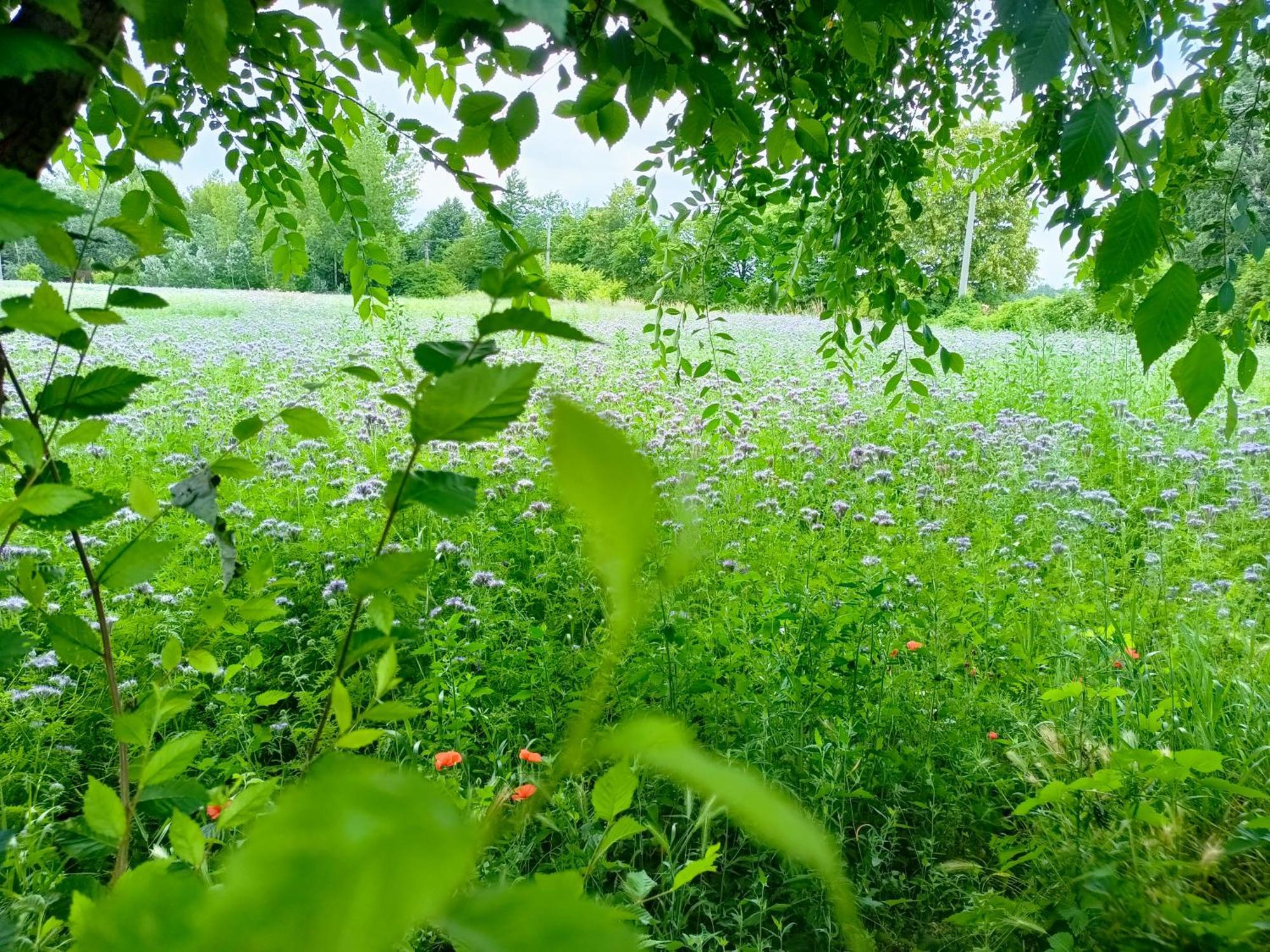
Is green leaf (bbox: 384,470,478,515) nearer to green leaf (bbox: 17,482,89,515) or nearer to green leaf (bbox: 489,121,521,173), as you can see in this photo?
green leaf (bbox: 17,482,89,515)

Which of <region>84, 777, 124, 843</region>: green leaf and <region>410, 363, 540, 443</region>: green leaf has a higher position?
<region>410, 363, 540, 443</region>: green leaf

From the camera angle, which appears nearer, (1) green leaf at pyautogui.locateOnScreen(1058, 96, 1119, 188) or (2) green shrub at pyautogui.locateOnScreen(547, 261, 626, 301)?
(1) green leaf at pyautogui.locateOnScreen(1058, 96, 1119, 188)

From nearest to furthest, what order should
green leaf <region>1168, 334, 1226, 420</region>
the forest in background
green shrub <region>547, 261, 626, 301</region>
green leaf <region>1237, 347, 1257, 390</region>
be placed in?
green leaf <region>1168, 334, 1226, 420</region>, green leaf <region>1237, 347, 1257, 390</region>, the forest in background, green shrub <region>547, 261, 626, 301</region>

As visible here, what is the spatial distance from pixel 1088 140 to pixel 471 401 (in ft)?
1.82

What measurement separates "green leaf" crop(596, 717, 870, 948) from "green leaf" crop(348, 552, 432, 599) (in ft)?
0.61

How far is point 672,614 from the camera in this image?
6.73 ft

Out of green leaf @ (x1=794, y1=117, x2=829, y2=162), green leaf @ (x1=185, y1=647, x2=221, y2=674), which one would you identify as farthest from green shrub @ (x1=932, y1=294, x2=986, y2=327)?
green leaf @ (x1=185, y1=647, x2=221, y2=674)

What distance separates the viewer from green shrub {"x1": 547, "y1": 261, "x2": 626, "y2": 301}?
14.9 metres

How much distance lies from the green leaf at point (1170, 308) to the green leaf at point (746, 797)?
1.71ft

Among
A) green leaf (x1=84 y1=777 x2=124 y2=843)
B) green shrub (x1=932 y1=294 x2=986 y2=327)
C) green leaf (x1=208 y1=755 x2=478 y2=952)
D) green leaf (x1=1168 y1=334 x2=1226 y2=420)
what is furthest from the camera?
green shrub (x1=932 y1=294 x2=986 y2=327)

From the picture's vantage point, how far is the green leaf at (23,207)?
26cm

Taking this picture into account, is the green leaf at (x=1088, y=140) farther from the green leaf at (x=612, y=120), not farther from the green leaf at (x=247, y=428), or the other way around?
the green leaf at (x=247, y=428)

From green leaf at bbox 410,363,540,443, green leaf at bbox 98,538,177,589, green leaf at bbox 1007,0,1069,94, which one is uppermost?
green leaf at bbox 1007,0,1069,94

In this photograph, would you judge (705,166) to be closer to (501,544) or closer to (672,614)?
(672,614)
